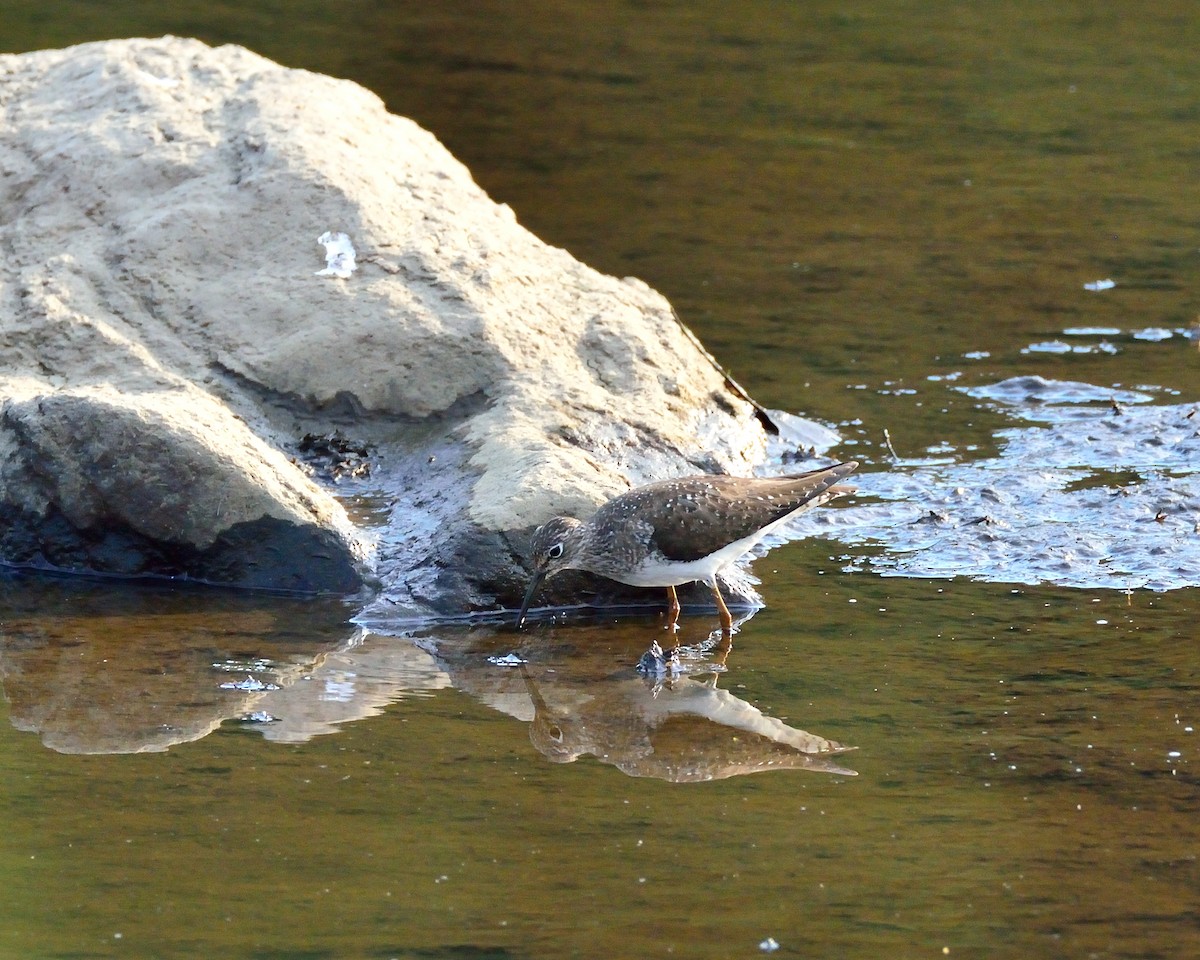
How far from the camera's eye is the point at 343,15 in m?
18.3

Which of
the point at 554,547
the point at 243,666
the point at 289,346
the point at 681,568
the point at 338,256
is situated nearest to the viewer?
the point at 243,666

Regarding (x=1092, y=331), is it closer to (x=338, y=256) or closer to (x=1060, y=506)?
(x=1060, y=506)

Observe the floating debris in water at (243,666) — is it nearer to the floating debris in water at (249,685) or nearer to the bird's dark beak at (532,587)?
the floating debris in water at (249,685)

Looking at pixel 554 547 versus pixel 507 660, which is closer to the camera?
pixel 507 660

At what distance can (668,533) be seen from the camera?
695cm

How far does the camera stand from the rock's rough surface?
24.6 feet

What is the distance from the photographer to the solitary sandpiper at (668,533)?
699 centimetres

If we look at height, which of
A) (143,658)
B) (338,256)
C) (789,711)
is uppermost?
(338,256)

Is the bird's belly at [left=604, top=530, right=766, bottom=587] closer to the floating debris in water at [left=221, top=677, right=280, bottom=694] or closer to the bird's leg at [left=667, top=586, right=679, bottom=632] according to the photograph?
the bird's leg at [left=667, top=586, right=679, bottom=632]

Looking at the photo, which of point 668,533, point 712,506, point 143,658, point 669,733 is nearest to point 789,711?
point 669,733

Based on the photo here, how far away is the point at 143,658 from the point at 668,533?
2.12 m

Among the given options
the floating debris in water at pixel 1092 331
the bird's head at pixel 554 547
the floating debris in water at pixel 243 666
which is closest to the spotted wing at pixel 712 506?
the bird's head at pixel 554 547

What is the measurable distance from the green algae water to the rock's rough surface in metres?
0.42

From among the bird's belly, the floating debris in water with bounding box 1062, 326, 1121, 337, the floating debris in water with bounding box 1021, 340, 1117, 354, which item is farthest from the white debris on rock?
the floating debris in water with bounding box 1062, 326, 1121, 337
